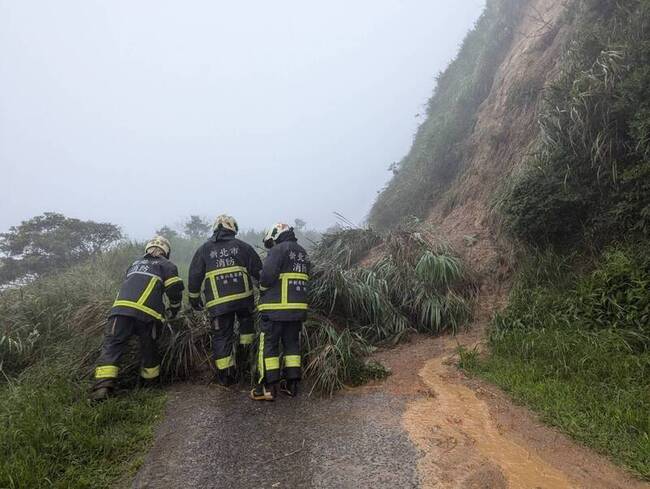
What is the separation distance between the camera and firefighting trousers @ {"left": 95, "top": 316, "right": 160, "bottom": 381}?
161 inches

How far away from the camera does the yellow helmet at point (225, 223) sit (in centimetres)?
496

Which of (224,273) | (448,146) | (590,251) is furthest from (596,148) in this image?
(448,146)

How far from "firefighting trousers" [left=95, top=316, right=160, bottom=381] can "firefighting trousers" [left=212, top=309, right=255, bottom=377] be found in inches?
27.2

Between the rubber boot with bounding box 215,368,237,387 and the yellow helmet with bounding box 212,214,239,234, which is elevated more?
the yellow helmet with bounding box 212,214,239,234

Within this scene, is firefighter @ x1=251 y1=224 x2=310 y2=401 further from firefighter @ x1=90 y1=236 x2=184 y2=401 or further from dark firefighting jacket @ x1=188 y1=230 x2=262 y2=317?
firefighter @ x1=90 y1=236 x2=184 y2=401

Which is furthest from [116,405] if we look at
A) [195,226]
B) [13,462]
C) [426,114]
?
[195,226]

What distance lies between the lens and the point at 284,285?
14.5 ft

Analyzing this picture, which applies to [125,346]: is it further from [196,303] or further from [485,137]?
[485,137]

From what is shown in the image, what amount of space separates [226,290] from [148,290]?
885 millimetres

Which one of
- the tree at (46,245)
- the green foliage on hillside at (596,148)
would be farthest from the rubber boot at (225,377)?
the tree at (46,245)

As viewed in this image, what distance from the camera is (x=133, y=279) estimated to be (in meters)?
4.50

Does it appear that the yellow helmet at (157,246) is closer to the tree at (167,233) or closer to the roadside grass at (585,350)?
the roadside grass at (585,350)

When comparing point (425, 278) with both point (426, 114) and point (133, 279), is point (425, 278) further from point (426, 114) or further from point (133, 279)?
point (426, 114)

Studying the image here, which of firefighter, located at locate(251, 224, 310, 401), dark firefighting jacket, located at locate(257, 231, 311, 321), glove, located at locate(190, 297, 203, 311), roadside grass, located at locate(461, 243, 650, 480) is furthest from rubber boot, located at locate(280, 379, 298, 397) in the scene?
roadside grass, located at locate(461, 243, 650, 480)
